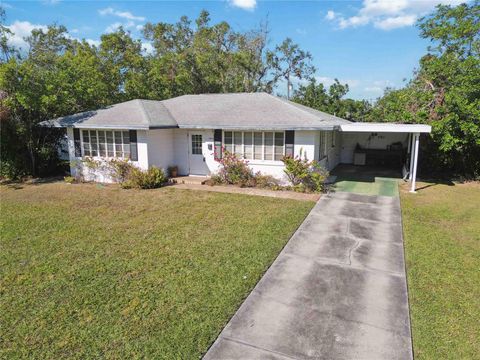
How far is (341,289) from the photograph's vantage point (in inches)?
204

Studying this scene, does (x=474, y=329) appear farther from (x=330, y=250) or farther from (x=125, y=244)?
(x=125, y=244)

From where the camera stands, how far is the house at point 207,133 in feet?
40.4

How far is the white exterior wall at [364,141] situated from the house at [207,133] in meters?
3.51

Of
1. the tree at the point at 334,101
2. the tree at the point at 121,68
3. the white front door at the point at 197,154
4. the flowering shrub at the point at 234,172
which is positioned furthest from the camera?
the tree at the point at 334,101

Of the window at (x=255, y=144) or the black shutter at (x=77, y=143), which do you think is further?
the black shutter at (x=77, y=143)

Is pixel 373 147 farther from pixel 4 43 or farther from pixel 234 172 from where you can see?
pixel 4 43

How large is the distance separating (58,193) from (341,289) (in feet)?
36.5

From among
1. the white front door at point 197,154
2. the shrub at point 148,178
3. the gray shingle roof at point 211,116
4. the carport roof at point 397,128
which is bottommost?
the shrub at point 148,178

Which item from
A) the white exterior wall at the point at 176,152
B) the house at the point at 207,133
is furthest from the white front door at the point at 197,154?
the white exterior wall at the point at 176,152

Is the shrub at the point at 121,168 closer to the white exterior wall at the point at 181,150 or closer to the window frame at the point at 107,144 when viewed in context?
the window frame at the point at 107,144

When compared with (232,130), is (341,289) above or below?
below

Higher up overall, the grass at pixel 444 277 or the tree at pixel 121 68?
the tree at pixel 121 68

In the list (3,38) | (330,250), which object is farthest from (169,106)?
(330,250)

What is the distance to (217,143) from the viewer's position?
44.8 ft
